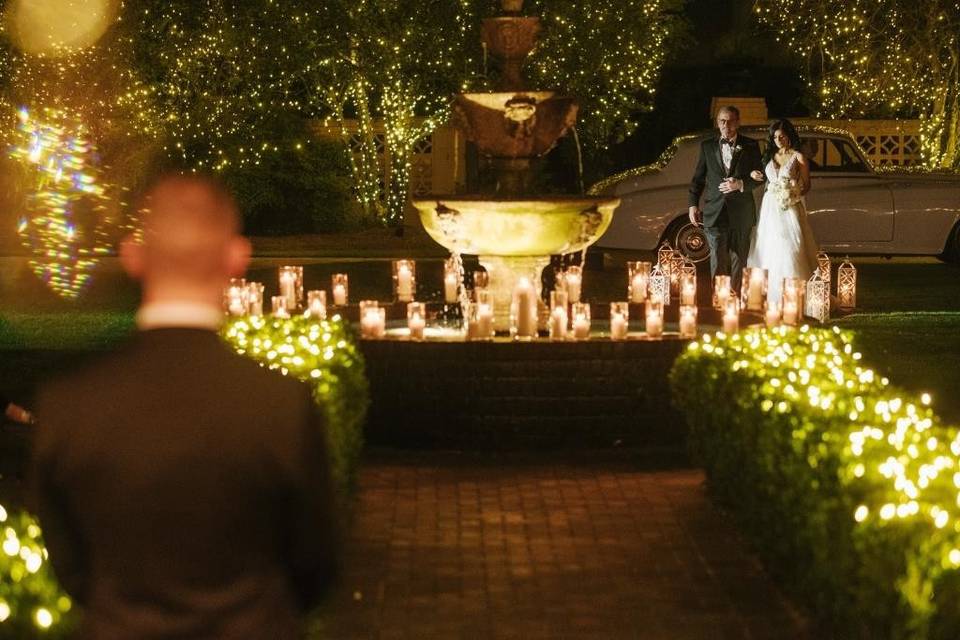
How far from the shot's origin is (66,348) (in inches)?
510

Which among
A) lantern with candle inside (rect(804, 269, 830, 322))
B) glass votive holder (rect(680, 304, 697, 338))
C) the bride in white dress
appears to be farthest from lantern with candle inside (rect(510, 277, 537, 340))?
the bride in white dress

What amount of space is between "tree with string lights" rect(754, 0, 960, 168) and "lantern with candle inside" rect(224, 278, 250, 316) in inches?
559

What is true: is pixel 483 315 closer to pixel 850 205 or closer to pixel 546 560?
pixel 546 560

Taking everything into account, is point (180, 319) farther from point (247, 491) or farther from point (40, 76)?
point (40, 76)

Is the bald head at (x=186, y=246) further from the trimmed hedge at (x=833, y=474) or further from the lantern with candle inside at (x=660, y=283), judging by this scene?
the lantern with candle inside at (x=660, y=283)

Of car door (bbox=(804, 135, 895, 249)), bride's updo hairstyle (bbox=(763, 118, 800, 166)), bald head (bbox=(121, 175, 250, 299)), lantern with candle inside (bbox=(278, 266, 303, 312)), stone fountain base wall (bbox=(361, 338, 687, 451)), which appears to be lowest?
stone fountain base wall (bbox=(361, 338, 687, 451))

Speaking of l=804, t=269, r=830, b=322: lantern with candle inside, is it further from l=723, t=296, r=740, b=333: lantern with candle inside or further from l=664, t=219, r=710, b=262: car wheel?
l=664, t=219, r=710, b=262: car wheel

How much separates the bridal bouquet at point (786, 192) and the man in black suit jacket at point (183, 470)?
1184 cm

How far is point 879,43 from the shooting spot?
23.8 m

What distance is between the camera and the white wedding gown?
14.5 meters

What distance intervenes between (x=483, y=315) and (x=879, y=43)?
15527mm

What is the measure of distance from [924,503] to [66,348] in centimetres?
952

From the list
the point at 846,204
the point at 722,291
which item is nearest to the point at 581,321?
the point at 722,291

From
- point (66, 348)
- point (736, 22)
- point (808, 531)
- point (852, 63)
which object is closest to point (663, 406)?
point (808, 531)
